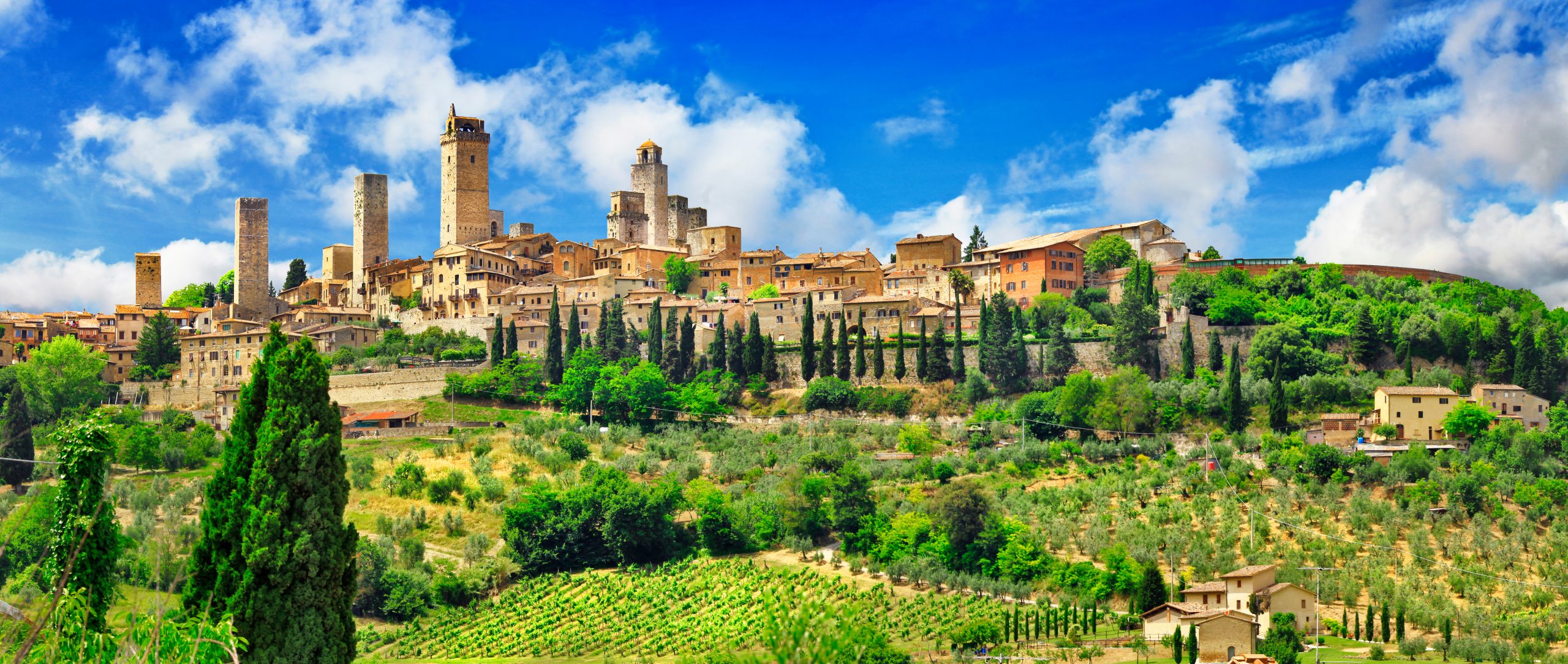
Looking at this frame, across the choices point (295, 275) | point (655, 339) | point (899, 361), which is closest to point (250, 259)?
point (295, 275)

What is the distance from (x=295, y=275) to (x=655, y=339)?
36.7m

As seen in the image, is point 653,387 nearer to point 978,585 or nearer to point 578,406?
point 578,406

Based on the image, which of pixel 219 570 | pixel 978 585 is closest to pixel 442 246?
pixel 978 585

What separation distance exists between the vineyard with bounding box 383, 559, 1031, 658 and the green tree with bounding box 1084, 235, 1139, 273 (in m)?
33.3

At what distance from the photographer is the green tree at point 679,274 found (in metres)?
80.6

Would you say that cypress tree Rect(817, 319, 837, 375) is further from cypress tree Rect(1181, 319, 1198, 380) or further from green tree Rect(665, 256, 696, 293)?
green tree Rect(665, 256, 696, 293)

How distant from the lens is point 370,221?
89500 mm

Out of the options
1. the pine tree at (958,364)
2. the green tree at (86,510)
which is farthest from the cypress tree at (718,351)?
the green tree at (86,510)

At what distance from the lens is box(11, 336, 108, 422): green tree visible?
65.3 meters

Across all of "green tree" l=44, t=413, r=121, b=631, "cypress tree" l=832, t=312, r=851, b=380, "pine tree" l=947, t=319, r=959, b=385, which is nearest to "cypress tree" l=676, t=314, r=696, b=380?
"cypress tree" l=832, t=312, r=851, b=380

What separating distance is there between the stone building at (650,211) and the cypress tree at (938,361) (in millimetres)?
34220

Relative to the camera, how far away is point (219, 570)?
19141mm

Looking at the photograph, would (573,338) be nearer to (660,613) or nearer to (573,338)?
(573,338)

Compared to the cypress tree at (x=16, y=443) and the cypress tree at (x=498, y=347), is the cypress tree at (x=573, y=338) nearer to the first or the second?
the cypress tree at (x=498, y=347)
